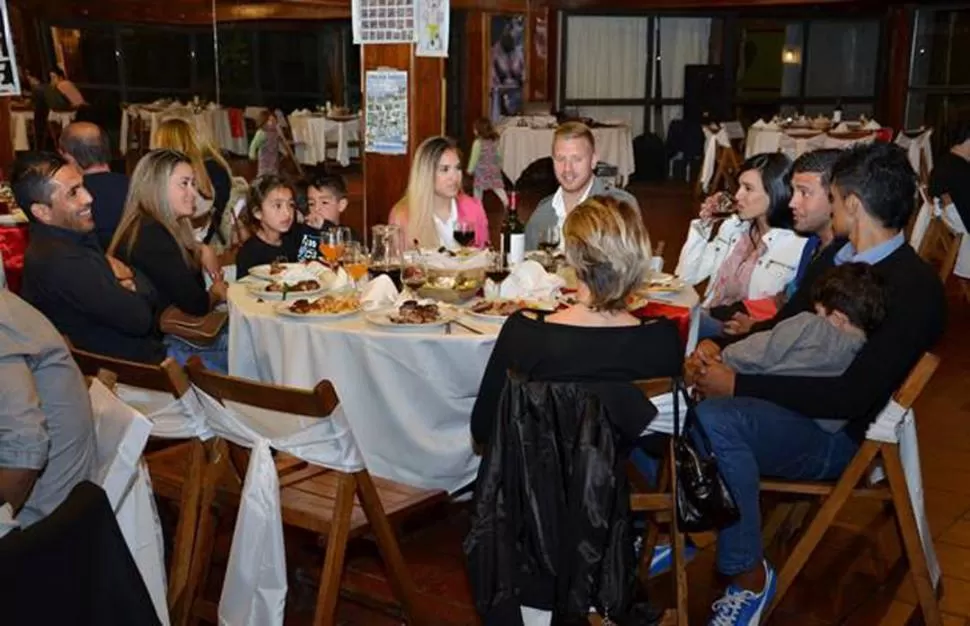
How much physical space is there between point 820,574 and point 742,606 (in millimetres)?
615

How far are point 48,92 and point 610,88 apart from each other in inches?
318

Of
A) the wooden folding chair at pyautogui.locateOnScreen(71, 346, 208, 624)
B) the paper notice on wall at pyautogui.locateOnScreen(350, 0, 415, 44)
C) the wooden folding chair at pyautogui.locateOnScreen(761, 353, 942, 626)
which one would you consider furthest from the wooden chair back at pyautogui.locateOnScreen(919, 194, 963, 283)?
the wooden folding chair at pyautogui.locateOnScreen(71, 346, 208, 624)

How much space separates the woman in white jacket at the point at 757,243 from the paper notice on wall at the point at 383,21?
2.52 meters

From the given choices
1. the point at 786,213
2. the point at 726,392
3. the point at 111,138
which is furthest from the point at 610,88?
the point at 726,392

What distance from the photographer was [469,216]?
4.58 m

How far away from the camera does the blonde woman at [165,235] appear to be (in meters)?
3.69

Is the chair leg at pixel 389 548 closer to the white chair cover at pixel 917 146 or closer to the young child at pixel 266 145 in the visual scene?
the young child at pixel 266 145

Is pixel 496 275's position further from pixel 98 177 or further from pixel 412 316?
pixel 98 177

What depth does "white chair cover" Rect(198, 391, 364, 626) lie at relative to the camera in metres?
2.45

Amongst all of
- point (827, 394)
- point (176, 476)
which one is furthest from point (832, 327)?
point (176, 476)

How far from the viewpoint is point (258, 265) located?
4102 millimetres

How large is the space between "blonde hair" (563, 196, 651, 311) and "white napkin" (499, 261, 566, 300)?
77 cm

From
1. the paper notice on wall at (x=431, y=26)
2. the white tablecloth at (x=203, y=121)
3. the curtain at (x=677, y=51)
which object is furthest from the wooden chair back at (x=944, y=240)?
the curtain at (x=677, y=51)

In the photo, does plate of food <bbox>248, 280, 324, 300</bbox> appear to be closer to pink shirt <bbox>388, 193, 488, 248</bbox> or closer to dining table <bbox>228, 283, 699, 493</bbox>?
dining table <bbox>228, 283, 699, 493</bbox>
